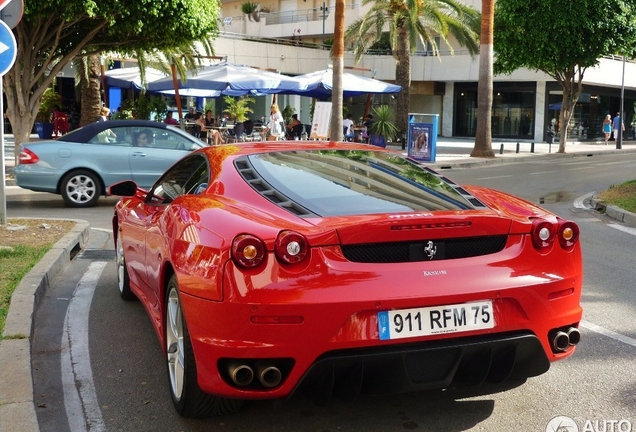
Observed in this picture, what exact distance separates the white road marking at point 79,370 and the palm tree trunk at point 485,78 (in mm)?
22218

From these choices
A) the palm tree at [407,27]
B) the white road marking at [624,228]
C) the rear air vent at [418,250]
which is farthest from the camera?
the palm tree at [407,27]

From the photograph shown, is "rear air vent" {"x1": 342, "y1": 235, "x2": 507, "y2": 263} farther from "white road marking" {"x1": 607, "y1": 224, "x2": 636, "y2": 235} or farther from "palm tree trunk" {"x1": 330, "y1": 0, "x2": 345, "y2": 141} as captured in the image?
"palm tree trunk" {"x1": 330, "y1": 0, "x2": 345, "y2": 141}

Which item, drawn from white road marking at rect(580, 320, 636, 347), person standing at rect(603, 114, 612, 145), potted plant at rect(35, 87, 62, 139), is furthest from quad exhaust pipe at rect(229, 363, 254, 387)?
person standing at rect(603, 114, 612, 145)

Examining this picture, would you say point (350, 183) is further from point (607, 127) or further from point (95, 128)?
point (607, 127)

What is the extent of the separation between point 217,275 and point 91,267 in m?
5.00

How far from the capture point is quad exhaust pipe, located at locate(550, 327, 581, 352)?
4023mm

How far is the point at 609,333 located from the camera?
5.80 meters

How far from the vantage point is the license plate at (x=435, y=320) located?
3645mm

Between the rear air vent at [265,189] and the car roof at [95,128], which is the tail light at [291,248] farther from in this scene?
the car roof at [95,128]

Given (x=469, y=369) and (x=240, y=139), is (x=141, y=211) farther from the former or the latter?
(x=240, y=139)

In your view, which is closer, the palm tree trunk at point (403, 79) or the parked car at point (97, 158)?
the parked car at point (97, 158)

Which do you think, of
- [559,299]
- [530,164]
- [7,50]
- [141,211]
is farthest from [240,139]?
[559,299]

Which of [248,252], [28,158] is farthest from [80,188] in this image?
[248,252]

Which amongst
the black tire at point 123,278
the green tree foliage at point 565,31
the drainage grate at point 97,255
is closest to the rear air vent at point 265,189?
the black tire at point 123,278
